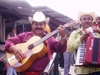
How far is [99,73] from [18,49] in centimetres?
134

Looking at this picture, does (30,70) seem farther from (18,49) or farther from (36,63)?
(18,49)

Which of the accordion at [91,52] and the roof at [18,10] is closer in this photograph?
the accordion at [91,52]

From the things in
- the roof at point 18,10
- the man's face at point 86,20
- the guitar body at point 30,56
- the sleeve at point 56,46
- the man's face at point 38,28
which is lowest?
the guitar body at point 30,56

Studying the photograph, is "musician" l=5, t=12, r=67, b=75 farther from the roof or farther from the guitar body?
the roof

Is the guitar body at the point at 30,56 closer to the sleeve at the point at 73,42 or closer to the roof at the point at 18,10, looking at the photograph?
the sleeve at the point at 73,42

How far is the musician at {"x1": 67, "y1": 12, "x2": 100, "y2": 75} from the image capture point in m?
3.99

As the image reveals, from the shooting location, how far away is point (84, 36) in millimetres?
3980

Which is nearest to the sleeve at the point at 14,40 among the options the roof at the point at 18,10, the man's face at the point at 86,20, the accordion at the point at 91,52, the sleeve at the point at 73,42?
the sleeve at the point at 73,42

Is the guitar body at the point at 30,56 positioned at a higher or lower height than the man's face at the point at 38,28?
lower

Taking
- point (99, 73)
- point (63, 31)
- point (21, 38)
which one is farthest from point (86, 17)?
point (21, 38)

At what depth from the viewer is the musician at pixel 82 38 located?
3.99 metres

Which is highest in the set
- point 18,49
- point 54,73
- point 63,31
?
point 63,31

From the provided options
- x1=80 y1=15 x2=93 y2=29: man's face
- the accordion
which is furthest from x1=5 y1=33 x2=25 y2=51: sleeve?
the accordion

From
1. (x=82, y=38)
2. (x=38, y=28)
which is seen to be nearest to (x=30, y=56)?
(x=38, y=28)
